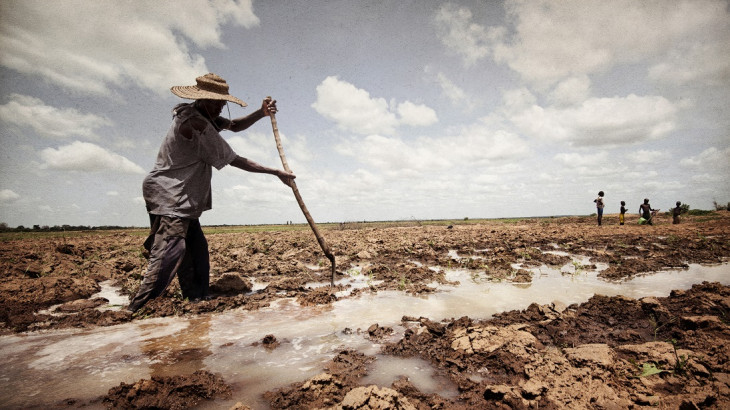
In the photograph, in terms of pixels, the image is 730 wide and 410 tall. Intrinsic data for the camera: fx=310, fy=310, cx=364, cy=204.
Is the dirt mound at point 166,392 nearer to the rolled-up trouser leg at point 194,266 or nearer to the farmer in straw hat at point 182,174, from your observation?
the farmer in straw hat at point 182,174

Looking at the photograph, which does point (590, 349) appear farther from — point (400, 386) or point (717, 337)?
point (400, 386)

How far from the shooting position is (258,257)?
7.73m

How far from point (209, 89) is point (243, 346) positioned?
304 cm

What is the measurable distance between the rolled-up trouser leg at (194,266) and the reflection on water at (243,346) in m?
0.70

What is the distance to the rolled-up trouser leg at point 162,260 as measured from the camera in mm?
3533

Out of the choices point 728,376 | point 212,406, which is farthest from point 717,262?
point 212,406

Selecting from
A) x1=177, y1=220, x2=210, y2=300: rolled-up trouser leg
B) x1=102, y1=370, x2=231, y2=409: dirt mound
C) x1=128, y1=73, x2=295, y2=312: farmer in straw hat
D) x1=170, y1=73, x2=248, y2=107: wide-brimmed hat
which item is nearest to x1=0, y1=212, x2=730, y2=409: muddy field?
x1=102, y1=370, x2=231, y2=409: dirt mound

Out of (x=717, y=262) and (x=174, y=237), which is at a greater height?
(x=174, y=237)

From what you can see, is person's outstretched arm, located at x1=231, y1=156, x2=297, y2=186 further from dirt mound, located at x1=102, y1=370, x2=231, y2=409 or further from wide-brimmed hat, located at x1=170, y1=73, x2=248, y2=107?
dirt mound, located at x1=102, y1=370, x2=231, y2=409

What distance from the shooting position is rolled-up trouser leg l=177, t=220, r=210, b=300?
417cm

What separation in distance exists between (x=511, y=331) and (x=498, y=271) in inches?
138

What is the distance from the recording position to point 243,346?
2785 millimetres

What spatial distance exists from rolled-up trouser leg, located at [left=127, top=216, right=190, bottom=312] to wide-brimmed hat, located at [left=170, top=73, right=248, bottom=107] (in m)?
1.50

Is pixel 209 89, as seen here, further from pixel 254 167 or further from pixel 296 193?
pixel 296 193
